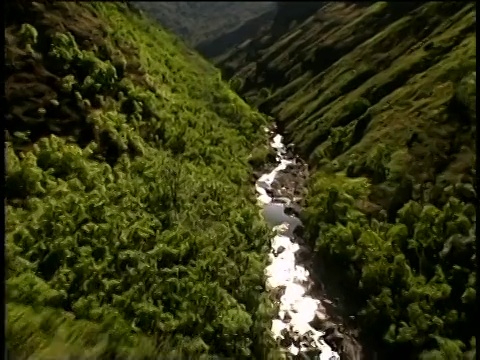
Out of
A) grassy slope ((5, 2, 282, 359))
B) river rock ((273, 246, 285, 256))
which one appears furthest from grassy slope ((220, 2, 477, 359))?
grassy slope ((5, 2, 282, 359))

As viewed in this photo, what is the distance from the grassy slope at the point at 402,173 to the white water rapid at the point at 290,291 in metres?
1.90

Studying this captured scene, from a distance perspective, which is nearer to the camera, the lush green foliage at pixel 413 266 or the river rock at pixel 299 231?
the lush green foliage at pixel 413 266

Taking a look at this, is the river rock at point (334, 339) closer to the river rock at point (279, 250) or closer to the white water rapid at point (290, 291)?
the white water rapid at point (290, 291)

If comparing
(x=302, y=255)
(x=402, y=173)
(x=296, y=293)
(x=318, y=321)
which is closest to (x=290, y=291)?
(x=296, y=293)

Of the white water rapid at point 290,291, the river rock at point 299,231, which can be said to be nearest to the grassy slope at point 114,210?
the white water rapid at point 290,291

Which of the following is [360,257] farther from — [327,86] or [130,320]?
[327,86]

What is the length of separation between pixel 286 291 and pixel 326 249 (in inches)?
170

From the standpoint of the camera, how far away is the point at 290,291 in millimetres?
30547

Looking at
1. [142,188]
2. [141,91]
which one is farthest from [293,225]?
[141,91]

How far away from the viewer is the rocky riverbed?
26717 millimetres

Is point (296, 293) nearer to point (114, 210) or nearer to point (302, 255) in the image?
point (302, 255)

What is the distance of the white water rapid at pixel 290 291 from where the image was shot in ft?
87.2

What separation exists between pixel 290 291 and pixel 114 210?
428 inches

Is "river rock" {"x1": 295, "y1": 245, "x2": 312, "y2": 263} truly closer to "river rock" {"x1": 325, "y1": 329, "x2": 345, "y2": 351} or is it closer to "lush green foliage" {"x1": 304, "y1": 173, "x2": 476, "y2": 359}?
"lush green foliage" {"x1": 304, "y1": 173, "x2": 476, "y2": 359}
